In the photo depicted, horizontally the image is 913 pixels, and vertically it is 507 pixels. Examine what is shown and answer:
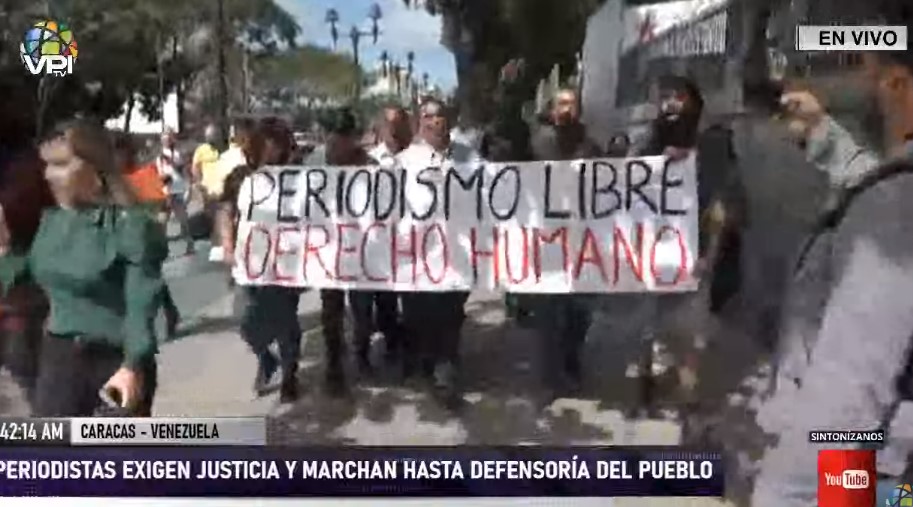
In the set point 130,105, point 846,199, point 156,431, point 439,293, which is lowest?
point 156,431

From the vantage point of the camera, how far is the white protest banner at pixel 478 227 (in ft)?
11.4

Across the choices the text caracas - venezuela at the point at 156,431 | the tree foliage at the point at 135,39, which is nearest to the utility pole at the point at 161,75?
the tree foliage at the point at 135,39

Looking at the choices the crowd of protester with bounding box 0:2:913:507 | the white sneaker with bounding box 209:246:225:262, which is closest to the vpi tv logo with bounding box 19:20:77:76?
the crowd of protester with bounding box 0:2:913:507

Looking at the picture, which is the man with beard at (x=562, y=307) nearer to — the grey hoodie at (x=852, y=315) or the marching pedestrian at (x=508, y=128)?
the marching pedestrian at (x=508, y=128)

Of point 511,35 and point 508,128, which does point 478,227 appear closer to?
point 508,128

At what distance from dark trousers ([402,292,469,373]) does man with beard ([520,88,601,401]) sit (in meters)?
0.20

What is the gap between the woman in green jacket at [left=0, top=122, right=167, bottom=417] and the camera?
3480 millimetres

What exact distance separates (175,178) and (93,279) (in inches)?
15.8

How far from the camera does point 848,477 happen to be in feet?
11.6

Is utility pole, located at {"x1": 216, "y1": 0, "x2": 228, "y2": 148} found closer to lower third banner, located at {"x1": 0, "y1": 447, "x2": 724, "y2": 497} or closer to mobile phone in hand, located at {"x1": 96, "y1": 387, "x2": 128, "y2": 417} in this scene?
mobile phone in hand, located at {"x1": 96, "y1": 387, "x2": 128, "y2": 417}

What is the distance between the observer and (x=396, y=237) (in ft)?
11.5

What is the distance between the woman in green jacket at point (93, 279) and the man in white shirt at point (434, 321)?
0.73 m

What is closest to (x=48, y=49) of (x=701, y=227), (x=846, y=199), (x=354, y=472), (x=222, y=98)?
(x=222, y=98)

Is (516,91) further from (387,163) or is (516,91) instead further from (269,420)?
(269,420)
